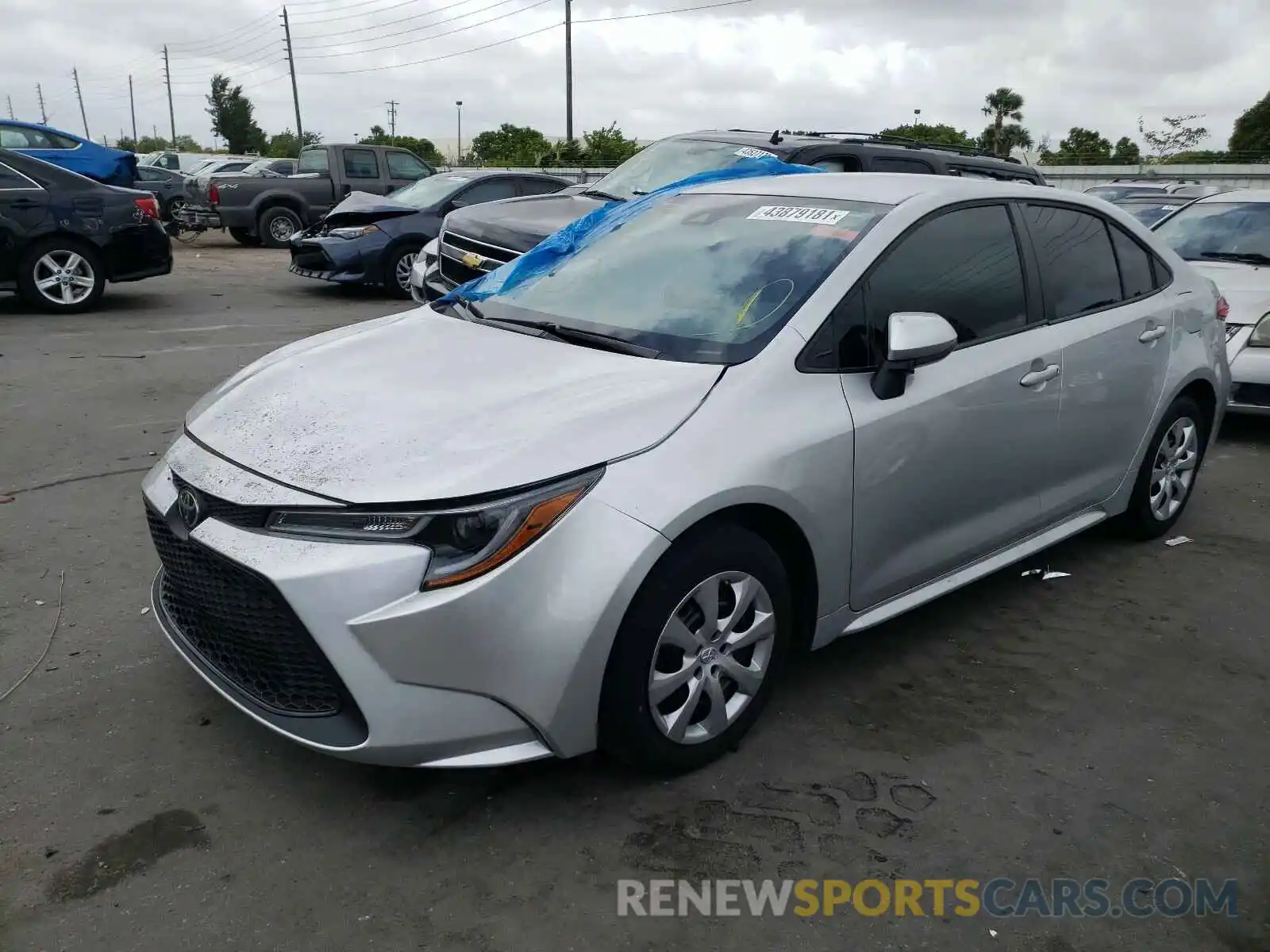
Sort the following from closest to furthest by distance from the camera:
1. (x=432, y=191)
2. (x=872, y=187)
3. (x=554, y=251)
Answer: (x=872, y=187) < (x=554, y=251) < (x=432, y=191)

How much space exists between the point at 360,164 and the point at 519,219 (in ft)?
34.6

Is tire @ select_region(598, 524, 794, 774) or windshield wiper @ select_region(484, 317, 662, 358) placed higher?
windshield wiper @ select_region(484, 317, 662, 358)

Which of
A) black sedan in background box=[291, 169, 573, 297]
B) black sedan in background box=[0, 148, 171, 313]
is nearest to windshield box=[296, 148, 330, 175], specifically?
black sedan in background box=[291, 169, 573, 297]

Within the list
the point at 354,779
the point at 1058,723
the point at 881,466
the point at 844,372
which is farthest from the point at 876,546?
the point at 354,779

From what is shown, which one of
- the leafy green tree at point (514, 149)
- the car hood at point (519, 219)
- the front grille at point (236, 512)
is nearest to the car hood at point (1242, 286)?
the car hood at point (519, 219)

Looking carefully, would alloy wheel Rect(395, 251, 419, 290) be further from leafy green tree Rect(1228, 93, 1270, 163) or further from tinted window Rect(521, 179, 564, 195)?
leafy green tree Rect(1228, 93, 1270, 163)

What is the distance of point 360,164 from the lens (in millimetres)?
17797

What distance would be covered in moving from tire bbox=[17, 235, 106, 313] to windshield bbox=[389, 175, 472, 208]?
349cm

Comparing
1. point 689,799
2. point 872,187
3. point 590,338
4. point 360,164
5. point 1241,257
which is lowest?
point 689,799

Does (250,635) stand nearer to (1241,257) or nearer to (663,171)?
(663,171)

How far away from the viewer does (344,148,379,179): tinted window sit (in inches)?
697

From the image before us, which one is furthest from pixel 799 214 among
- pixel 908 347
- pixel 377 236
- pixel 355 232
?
pixel 355 232

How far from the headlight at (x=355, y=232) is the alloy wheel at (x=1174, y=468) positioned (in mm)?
9215

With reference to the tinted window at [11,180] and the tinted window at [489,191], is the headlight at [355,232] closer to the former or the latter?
the tinted window at [489,191]
